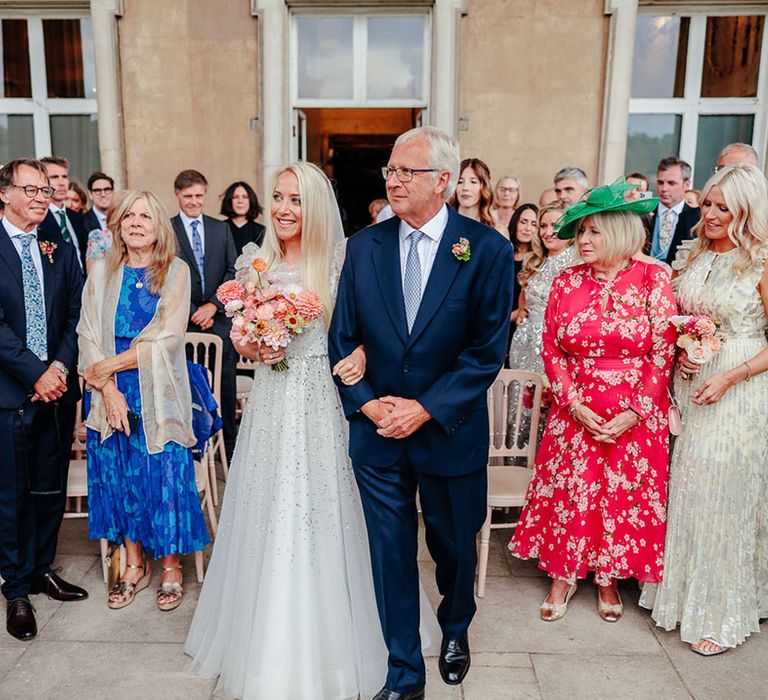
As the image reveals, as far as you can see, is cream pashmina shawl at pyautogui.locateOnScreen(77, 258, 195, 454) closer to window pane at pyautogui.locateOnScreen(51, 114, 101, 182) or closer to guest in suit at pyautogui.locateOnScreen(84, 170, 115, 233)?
guest in suit at pyautogui.locateOnScreen(84, 170, 115, 233)

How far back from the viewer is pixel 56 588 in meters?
3.64

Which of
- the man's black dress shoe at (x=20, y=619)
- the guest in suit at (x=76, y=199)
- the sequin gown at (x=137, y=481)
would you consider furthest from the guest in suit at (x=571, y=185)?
the guest in suit at (x=76, y=199)

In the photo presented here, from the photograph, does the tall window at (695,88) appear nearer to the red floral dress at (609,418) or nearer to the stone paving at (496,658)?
the red floral dress at (609,418)

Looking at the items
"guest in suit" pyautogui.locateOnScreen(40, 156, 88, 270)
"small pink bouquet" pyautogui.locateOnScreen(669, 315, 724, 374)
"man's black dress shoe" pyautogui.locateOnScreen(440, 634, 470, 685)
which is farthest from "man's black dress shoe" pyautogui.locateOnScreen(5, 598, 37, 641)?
"small pink bouquet" pyautogui.locateOnScreen(669, 315, 724, 374)

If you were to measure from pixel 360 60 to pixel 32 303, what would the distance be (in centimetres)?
526

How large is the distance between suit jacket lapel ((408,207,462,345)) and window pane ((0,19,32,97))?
23.9 ft

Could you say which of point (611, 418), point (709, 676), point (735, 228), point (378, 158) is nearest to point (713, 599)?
point (709, 676)

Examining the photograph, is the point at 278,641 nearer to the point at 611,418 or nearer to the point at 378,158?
the point at 611,418

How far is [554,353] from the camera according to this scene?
3.51 meters

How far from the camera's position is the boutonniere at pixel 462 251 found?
2631 mm

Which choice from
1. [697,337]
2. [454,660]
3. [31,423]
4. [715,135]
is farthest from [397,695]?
[715,135]

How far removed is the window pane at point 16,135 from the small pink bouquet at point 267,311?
6551 mm

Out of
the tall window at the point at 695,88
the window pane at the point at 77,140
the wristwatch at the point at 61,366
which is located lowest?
the wristwatch at the point at 61,366

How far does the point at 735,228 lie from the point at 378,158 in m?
9.08
